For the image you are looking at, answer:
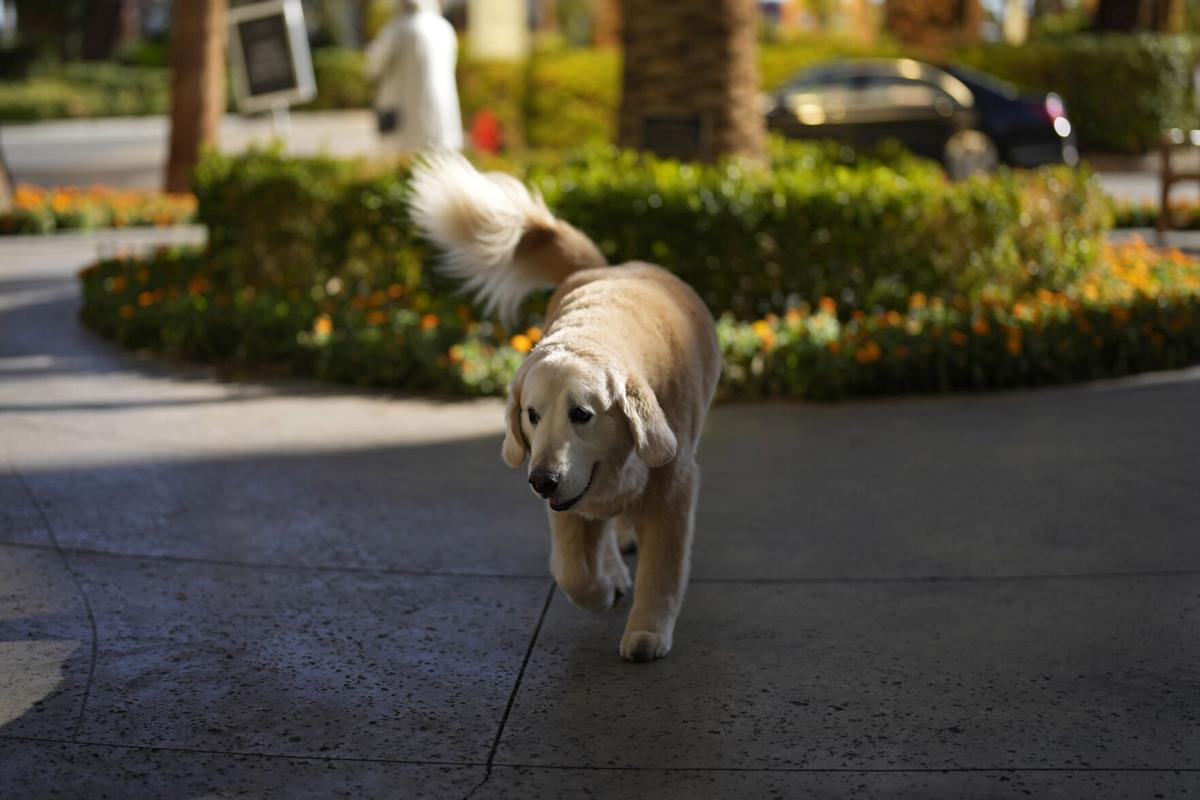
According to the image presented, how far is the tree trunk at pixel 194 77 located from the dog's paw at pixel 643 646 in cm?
1409

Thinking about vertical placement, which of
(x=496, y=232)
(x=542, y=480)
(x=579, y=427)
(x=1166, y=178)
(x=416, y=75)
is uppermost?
(x=416, y=75)

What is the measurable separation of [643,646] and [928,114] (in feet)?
60.1

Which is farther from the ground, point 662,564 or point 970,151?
point 662,564

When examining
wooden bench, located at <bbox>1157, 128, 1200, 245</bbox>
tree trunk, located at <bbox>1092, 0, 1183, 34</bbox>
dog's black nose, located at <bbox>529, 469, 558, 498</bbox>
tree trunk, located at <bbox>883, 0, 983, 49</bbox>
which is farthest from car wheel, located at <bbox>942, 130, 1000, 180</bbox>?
dog's black nose, located at <bbox>529, 469, 558, 498</bbox>

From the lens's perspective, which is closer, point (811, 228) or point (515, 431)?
point (515, 431)

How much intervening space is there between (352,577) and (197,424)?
2806 mm

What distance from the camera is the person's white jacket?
11016 millimetres

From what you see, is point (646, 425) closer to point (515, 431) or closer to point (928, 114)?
point (515, 431)

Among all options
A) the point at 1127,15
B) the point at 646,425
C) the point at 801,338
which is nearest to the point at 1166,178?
the point at 801,338

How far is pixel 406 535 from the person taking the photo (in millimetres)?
5621

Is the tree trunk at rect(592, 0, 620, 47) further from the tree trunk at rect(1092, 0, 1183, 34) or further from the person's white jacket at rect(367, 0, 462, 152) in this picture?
the person's white jacket at rect(367, 0, 462, 152)

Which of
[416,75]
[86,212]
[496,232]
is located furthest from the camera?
[86,212]

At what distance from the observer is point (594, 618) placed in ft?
15.6

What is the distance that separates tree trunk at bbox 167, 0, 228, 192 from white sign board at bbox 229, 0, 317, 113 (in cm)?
271
